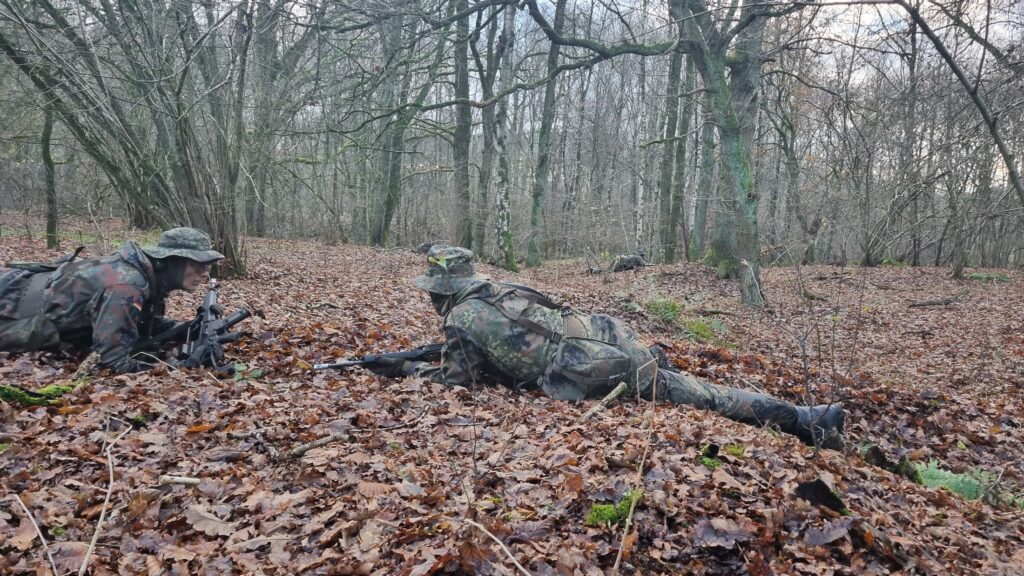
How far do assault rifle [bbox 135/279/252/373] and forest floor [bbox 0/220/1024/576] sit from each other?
237mm

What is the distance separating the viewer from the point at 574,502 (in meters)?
Result: 2.90

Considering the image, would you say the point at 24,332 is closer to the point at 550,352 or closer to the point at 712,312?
the point at 550,352

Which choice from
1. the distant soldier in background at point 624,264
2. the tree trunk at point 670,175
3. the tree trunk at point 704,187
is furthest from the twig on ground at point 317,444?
the tree trunk at point 670,175

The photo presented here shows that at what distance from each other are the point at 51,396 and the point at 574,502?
3.63m

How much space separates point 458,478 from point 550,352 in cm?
183

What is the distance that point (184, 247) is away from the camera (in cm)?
488

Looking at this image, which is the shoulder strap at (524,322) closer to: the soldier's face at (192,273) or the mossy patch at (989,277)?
the soldier's face at (192,273)

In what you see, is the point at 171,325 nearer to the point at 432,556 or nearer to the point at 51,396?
the point at 51,396

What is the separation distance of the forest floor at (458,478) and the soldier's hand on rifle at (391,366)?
0.51 feet

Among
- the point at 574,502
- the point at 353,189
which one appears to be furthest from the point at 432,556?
the point at 353,189

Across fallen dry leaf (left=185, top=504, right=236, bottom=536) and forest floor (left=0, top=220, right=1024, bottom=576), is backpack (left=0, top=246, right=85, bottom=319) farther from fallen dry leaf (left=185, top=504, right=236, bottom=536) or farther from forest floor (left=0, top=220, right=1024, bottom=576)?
fallen dry leaf (left=185, top=504, right=236, bottom=536)

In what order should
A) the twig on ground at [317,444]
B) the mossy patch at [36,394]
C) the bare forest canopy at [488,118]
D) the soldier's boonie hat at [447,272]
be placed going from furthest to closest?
the bare forest canopy at [488,118] → the soldier's boonie hat at [447,272] → the mossy patch at [36,394] → the twig on ground at [317,444]

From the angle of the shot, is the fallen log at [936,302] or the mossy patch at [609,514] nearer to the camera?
the mossy patch at [609,514]

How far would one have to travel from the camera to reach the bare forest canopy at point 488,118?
7.43 metres
